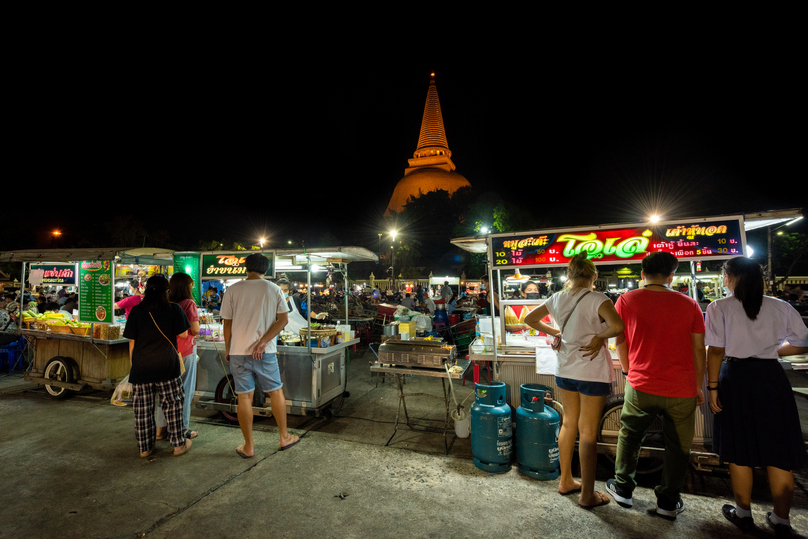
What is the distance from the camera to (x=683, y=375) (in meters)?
2.73

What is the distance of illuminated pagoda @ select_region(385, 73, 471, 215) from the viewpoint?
54938 mm

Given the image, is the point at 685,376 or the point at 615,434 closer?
the point at 685,376

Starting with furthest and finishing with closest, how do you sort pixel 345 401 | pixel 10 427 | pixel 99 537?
pixel 345 401 → pixel 10 427 → pixel 99 537

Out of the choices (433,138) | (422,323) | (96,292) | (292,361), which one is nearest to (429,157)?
(433,138)

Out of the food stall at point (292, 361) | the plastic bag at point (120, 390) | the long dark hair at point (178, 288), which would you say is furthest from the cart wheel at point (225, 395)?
the long dark hair at point (178, 288)

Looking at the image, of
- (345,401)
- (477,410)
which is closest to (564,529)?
(477,410)

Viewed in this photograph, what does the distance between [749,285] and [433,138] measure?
58.3 m

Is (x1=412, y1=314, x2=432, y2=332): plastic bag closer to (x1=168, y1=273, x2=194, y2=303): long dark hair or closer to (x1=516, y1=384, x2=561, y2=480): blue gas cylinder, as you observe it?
(x1=516, y1=384, x2=561, y2=480): blue gas cylinder

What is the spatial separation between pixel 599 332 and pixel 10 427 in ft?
24.2

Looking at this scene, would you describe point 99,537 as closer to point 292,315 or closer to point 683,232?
point 292,315

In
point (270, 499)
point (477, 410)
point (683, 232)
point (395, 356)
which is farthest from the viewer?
point (395, 356)

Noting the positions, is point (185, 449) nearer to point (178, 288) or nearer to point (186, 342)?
point (186, 342)

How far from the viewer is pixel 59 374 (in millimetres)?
6246

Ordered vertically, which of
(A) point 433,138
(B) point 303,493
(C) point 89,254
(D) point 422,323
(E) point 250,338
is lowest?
(B) point 303,493
